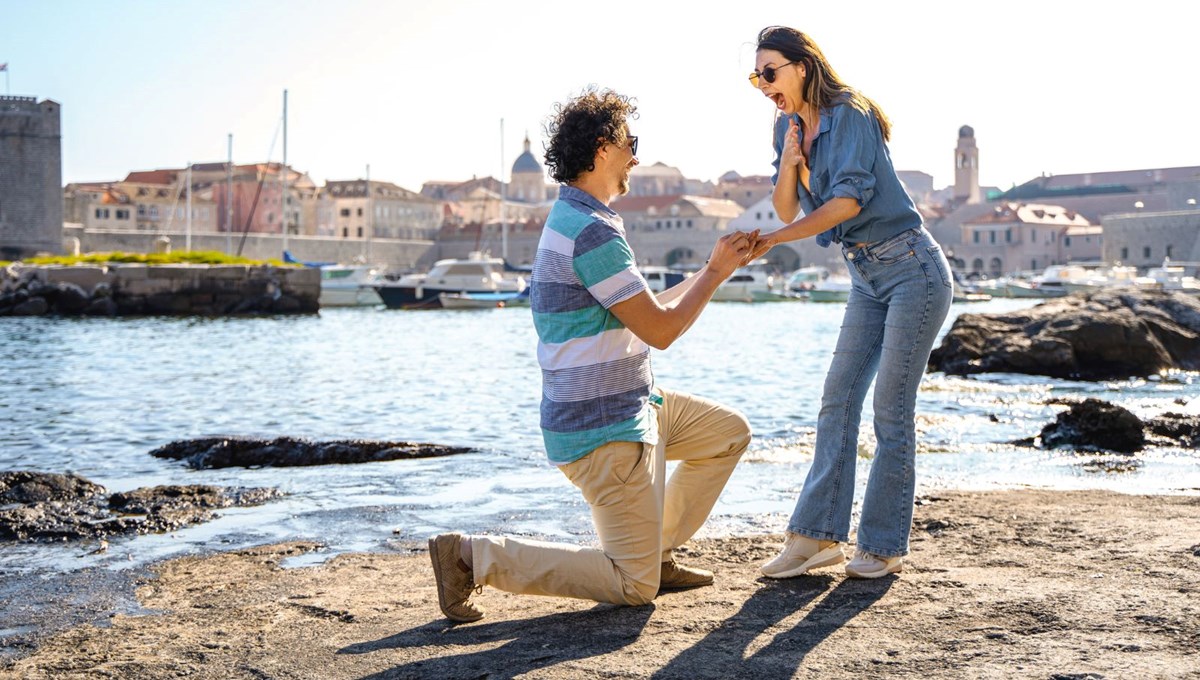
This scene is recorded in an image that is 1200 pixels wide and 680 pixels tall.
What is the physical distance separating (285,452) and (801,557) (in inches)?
178

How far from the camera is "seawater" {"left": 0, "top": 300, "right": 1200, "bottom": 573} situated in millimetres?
5141

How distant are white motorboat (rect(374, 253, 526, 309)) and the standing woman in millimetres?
42341

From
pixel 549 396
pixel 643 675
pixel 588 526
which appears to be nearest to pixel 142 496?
pixel 588 526

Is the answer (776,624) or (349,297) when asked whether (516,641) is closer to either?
(776,624)

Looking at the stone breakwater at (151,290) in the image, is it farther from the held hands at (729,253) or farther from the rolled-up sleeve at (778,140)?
the held hands at (729,253)

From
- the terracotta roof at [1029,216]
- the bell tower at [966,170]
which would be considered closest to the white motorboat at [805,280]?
the terracotta roof at [1029,216]

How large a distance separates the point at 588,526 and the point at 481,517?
57 cm

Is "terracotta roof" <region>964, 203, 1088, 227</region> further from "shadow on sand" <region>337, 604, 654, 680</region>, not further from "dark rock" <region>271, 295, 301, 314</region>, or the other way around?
"shadow on sand" <region>337, 604, 654, 680</region>

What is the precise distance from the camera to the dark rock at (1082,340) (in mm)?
13758

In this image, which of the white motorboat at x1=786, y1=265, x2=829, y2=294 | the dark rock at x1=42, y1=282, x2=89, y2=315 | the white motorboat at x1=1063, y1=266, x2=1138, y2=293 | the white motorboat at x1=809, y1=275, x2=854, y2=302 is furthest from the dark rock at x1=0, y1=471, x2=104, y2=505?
the white motorboat at x1=1063, y1=266, x2=1138, y2=293

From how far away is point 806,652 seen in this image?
277 centimetres

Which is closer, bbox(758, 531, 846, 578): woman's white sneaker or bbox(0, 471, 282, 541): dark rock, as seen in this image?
bbox(758, 531, 846, 578): woman's white sneaker

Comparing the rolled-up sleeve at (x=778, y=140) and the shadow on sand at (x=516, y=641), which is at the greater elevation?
the rolled-up sleeve at (x=778, y=140)

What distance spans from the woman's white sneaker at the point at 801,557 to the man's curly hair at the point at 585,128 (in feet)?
4.12
